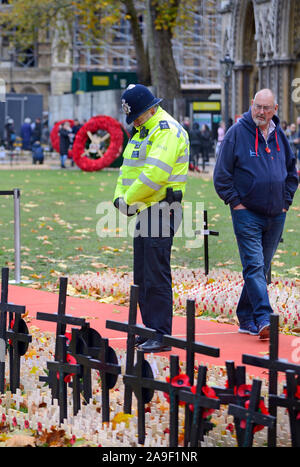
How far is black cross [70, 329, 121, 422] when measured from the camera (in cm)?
526

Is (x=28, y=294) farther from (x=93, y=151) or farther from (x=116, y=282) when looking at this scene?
→ (x=93, y=151)

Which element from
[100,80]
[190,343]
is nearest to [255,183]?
[190,343]

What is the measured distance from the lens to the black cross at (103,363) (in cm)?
526

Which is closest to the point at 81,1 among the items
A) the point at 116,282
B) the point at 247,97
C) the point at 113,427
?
the point at 247,97

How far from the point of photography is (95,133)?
34.6 meters

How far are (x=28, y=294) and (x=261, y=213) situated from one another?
127 inches

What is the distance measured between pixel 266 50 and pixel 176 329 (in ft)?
103

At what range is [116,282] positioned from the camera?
10492mm

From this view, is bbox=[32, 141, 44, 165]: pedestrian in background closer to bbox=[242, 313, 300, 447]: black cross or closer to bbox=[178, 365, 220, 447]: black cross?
bbox=[178, 365, 220, 447]: black cross

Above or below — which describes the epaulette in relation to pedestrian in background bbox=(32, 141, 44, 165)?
above

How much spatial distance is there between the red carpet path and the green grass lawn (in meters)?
1.48

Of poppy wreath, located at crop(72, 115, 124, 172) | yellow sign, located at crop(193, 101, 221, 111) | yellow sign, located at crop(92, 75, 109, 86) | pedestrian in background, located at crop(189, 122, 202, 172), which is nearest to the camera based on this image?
poppy wreath, located at crop(72, 115, 124, 172)

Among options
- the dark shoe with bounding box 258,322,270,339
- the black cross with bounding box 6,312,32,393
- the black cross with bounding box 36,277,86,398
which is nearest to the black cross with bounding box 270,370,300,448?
the black cross with bounding box 36,277,86,398

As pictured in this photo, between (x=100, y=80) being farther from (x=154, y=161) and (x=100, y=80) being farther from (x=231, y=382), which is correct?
(x=231, y=382)
